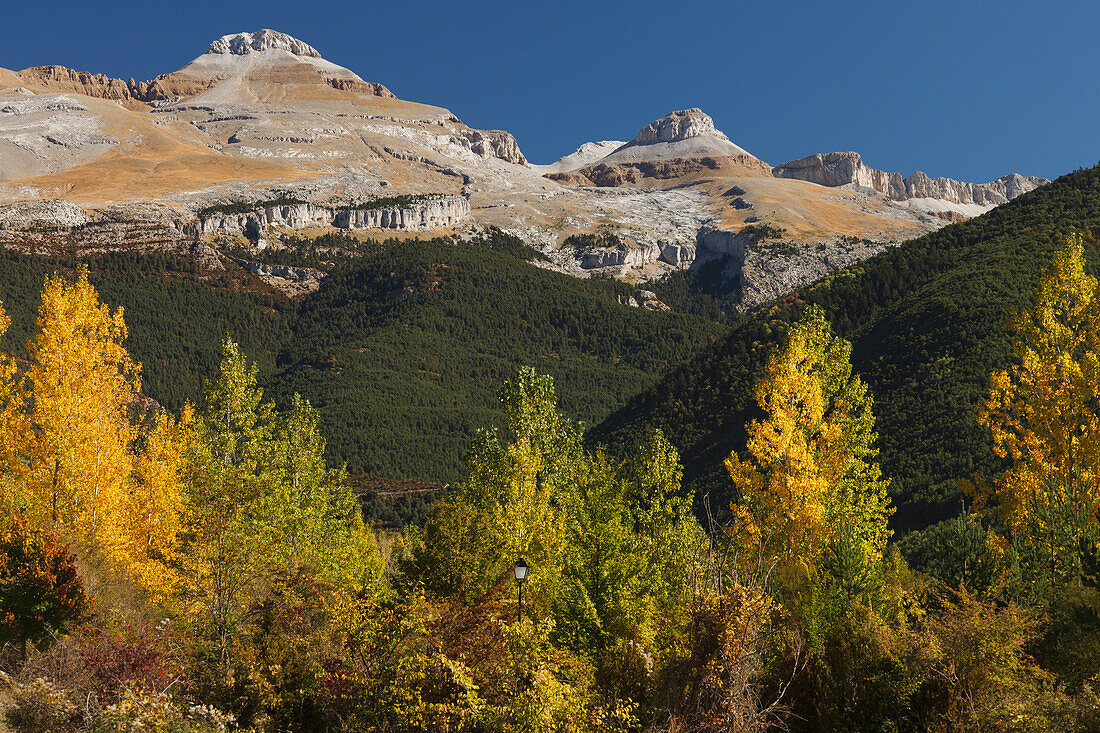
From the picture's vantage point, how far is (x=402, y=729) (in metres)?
17.0

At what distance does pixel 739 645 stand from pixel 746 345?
10342 centimetres

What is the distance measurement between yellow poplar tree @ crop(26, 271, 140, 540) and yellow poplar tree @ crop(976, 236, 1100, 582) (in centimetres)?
3196

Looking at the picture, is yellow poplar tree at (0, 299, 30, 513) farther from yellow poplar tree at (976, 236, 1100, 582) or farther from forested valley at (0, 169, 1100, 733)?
yellow poplar tree at (976, 236, 1100, 582)

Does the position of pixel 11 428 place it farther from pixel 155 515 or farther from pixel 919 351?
pixel 919 351

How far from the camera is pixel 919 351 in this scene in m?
82.1

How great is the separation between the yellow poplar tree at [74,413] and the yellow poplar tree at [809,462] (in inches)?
945

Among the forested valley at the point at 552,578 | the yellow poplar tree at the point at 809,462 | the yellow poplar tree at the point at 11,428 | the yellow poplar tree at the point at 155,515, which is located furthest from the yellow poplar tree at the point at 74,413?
the yellow poplar tree at the point at 809,462

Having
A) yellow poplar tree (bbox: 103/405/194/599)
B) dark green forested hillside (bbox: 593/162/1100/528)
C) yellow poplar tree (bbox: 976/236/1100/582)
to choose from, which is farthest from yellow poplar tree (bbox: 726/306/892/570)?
dark green forested hillside (bbox: 593/162/1100/528)

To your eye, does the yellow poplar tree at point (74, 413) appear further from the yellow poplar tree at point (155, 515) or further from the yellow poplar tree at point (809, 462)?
→ the yellow poplar tree at point (809, 462)

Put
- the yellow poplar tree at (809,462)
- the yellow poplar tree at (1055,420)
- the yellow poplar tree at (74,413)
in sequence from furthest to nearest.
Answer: the yellow poplar tree at (74,413) → the yellow poplar tree at (809,462) → the yellow poplar tree at (1055,420)

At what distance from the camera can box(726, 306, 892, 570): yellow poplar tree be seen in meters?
24.5

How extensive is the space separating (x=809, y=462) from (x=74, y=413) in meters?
26.7

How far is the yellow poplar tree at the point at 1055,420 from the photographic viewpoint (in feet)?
75.9

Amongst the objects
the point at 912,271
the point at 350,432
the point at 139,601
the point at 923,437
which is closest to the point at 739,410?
the point at 923,437
